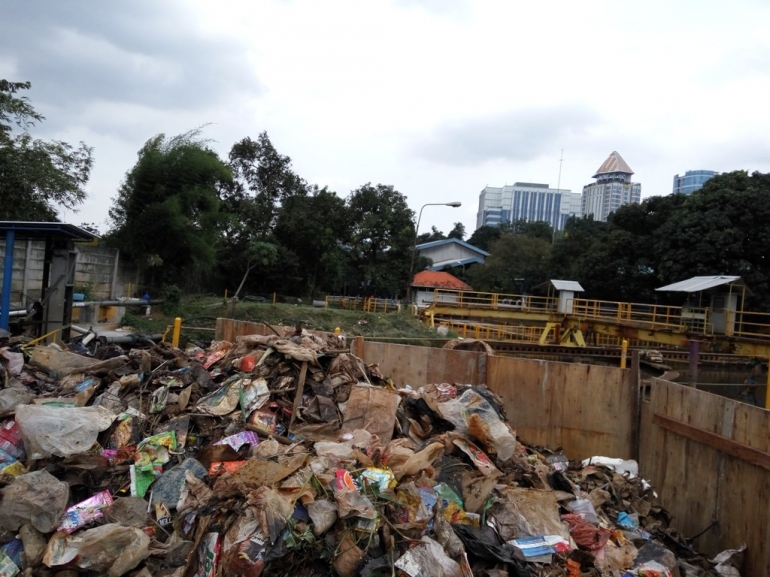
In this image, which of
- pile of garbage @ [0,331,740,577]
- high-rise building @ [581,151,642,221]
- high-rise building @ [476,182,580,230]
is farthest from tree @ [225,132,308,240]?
high-rise building @ [476,182,580,230]

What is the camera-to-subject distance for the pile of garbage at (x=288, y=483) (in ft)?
12.1

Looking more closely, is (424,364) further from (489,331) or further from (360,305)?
(360,305)

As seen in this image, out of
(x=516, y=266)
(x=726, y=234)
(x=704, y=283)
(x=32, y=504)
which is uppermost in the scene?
(x=726, y=234)

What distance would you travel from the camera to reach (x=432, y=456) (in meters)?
4.75

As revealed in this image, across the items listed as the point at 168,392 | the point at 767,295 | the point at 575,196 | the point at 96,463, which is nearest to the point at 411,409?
the point at 168,392

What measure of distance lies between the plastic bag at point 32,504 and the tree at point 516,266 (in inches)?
1369

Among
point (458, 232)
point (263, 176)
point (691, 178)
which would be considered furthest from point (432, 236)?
point (691, 178)

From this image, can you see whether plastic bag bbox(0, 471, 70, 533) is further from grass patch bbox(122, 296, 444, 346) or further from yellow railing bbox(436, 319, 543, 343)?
yellow railing bbox(436, 319, 543, 343)

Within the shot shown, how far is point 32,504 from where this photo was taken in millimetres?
3936

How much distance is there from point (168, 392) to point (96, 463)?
1.18 metres

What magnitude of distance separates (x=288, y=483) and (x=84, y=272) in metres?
17.1

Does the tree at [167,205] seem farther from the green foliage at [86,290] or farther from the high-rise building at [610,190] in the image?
the high-rise building at [610,190]

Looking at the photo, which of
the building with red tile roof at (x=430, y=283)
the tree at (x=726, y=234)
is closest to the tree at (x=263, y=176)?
the building with red tile roof at (x=430, y=283)

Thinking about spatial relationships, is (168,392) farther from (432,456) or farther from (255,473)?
(432,456)
